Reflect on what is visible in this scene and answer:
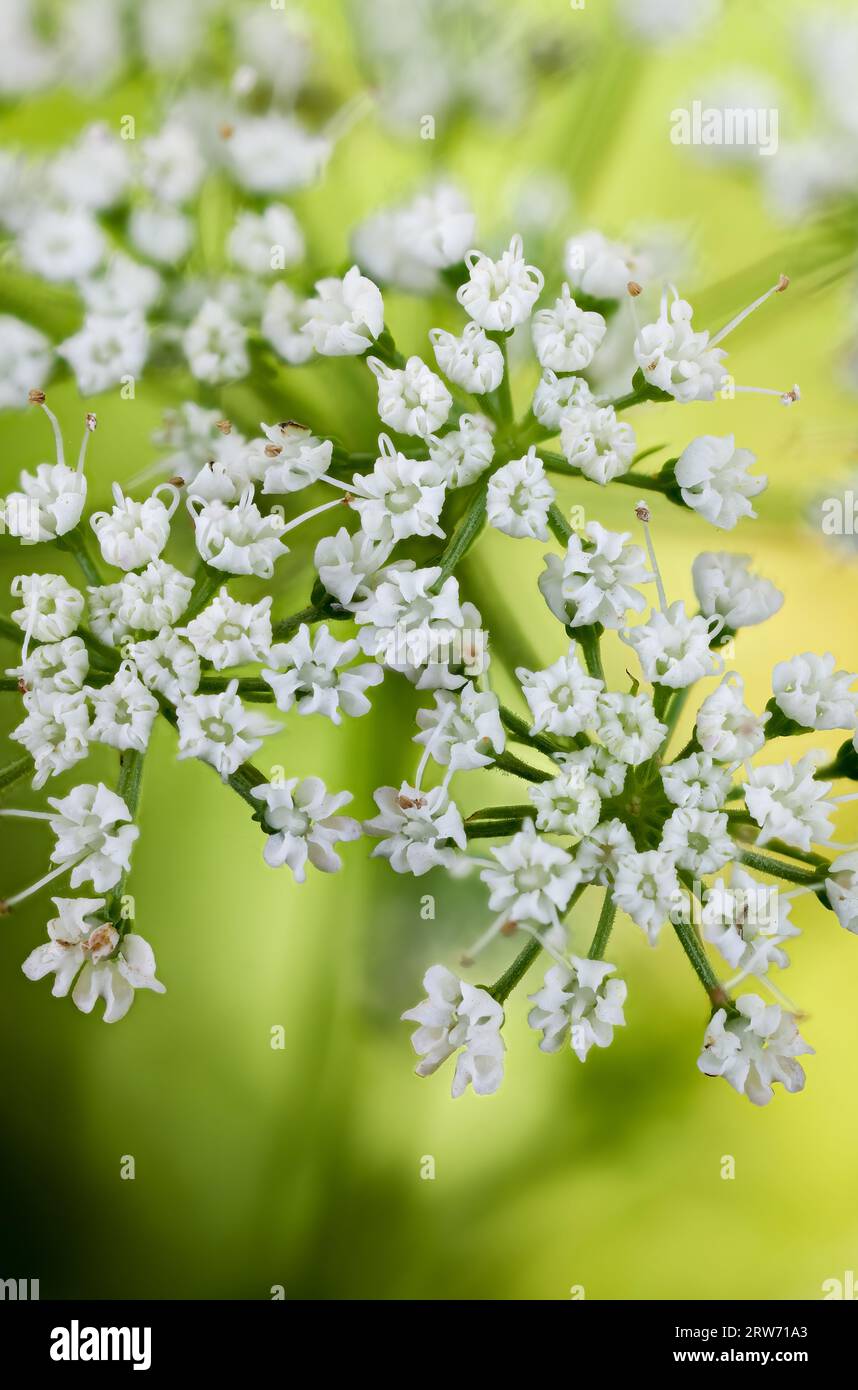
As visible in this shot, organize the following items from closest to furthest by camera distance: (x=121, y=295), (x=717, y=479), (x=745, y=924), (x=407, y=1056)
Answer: (x=745, y=924)
(x=717, y=479)
(x=121, y=295)
(x=407, y=1056)

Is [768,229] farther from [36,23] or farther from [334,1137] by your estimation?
[334,1137]

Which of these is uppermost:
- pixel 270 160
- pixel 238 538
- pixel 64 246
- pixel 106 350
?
pixel 270 160

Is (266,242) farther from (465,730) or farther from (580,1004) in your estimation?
(580,1004)

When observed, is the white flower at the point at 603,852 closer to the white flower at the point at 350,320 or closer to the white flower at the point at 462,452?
the white flower at the point at 462,452

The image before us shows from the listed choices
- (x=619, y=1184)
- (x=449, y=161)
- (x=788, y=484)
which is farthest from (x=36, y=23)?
(x=619, y=1184)

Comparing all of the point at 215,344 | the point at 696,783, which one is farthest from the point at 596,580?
the point at 215,344

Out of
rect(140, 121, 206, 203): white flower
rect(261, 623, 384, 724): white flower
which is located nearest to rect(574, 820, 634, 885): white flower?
rect(261, 623, 384, 724): white flower

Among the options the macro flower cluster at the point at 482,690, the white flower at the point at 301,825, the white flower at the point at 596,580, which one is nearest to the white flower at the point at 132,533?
the macro flower cluster at the point at 482,690

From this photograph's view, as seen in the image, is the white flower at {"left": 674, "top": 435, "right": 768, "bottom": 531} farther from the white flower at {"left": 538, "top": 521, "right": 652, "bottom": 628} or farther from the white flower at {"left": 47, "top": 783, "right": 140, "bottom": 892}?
the white flower at {"left": 47, "top": 783, "right": 140, "bottom": 892}
